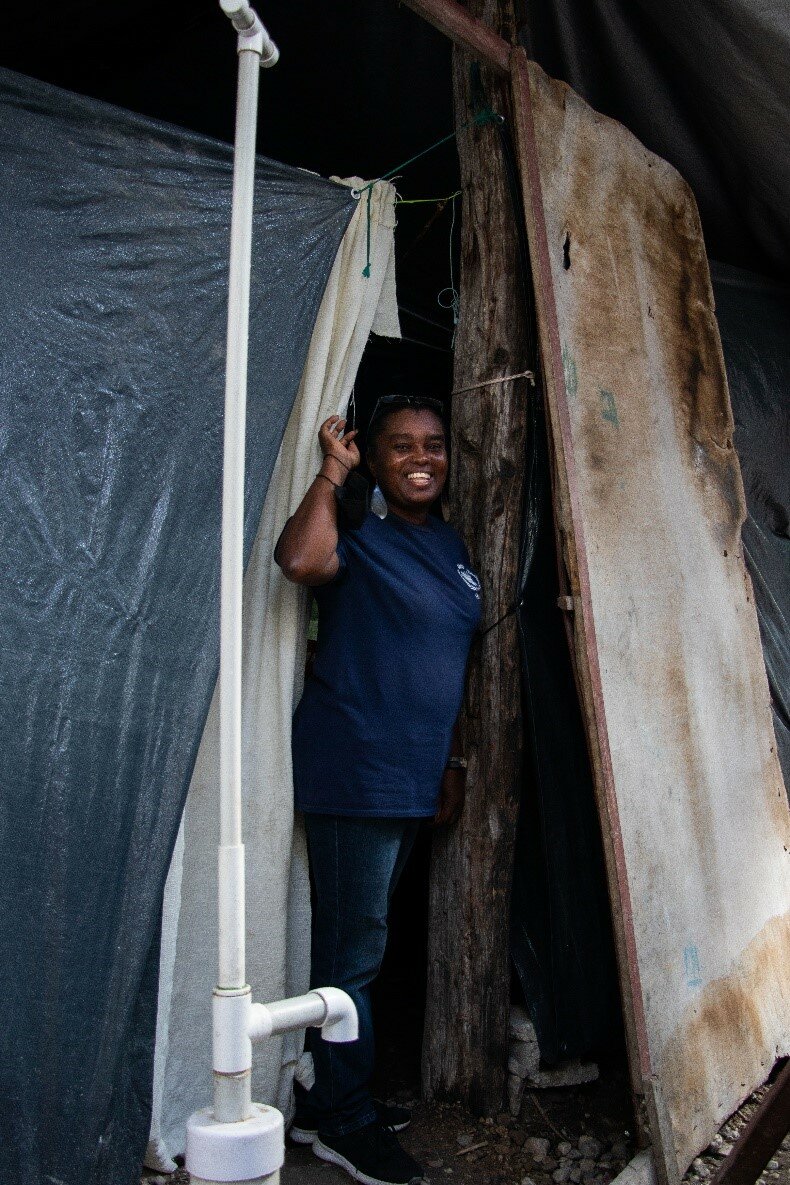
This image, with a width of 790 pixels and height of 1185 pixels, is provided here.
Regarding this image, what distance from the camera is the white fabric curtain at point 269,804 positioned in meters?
2.51

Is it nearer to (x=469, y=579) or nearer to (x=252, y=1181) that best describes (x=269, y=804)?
(x=469, y=579)

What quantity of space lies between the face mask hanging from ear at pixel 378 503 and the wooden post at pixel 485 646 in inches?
11.2

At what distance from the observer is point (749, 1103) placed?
10.3 feet

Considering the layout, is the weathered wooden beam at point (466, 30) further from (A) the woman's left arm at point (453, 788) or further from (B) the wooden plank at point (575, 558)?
(A) the woman's left arm at point (453, 788)

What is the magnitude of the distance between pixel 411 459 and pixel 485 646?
60 cm

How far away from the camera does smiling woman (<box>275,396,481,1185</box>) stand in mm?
2680

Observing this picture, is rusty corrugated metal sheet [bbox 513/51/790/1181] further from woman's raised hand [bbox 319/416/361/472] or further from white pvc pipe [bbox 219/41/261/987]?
white pvc pipe [bbox 219/41/261/987]

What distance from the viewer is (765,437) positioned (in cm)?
448

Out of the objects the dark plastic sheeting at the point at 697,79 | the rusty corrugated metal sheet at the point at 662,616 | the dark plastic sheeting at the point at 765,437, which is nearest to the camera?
the rusty corrugated metal sheet at the point at 662,616


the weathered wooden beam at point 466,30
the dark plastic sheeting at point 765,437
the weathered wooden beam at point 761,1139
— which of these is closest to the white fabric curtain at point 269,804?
the weathered wooden beam at point 466,30

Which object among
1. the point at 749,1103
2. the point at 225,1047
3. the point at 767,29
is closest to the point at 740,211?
the point at 767,29

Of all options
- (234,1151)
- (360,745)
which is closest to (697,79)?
(360,745)

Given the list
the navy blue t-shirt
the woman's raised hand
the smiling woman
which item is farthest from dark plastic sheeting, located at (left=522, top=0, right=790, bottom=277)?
the navy blue t-shirt

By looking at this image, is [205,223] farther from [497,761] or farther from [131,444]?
[497,761]
